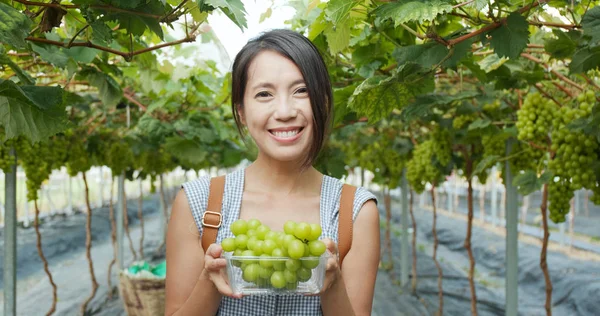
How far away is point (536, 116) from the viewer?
9.55 feet

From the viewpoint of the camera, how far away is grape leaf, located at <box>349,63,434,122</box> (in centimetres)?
196

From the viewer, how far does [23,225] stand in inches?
524

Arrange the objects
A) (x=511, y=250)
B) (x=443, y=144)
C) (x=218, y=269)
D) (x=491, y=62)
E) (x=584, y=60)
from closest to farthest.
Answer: (x=218, y=269) < (x=584, y=60) < (x=491, y=62) < (x=511, y=250) < (x=443, y=144)

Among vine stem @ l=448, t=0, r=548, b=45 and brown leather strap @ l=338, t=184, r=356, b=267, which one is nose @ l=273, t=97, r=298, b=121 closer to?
brown leather strap @ l=338, t=184, r=356, b=267

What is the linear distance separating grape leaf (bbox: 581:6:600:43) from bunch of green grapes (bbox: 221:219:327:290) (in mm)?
1045

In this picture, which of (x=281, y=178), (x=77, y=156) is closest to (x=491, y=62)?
(x=281, y=178)

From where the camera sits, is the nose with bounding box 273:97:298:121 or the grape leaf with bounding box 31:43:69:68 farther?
the grape leaf with bounding box 31:43:69:68

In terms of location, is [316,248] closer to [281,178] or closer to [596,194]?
[281,178]

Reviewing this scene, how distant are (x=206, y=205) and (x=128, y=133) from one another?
5.62 m

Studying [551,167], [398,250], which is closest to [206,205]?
[551,167]

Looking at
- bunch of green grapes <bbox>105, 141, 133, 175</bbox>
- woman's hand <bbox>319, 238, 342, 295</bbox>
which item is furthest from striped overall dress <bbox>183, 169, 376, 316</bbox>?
bunch of green grapes <bbox>105, 141, 133, 175</bbox>

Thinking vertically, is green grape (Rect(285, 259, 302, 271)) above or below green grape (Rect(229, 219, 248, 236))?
below

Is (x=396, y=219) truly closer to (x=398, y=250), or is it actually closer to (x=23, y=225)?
(x=398, y=250)

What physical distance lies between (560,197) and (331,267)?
78.1 inches
